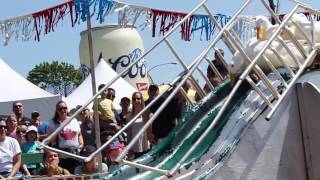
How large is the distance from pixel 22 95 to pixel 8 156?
22.8 feet

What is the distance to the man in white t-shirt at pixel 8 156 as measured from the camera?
7.77 metres

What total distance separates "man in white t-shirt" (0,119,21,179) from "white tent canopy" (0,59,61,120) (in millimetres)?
6205

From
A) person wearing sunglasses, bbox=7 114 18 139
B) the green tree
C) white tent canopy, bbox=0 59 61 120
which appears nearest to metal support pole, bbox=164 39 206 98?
person wearing sunglasses, bbox=7 114 18 139

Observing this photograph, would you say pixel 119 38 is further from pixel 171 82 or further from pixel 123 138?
pixel 171 82

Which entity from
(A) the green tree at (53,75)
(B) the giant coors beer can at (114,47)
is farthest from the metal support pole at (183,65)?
(A) the green tree at (53,75)

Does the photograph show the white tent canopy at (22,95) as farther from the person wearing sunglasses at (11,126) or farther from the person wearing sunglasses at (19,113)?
the person wearing sunglasses at (11,126)

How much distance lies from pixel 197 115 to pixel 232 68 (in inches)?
29.4

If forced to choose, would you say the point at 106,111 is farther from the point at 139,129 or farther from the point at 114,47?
the point at 114,47

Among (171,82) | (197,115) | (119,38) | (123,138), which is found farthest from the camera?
(119,38)

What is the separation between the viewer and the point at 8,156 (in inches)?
307

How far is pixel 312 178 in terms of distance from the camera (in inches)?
165

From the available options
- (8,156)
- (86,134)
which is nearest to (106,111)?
(86,134)

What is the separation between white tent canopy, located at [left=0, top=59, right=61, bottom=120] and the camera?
14.1 m

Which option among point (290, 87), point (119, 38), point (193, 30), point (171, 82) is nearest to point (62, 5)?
point (193, 30)
